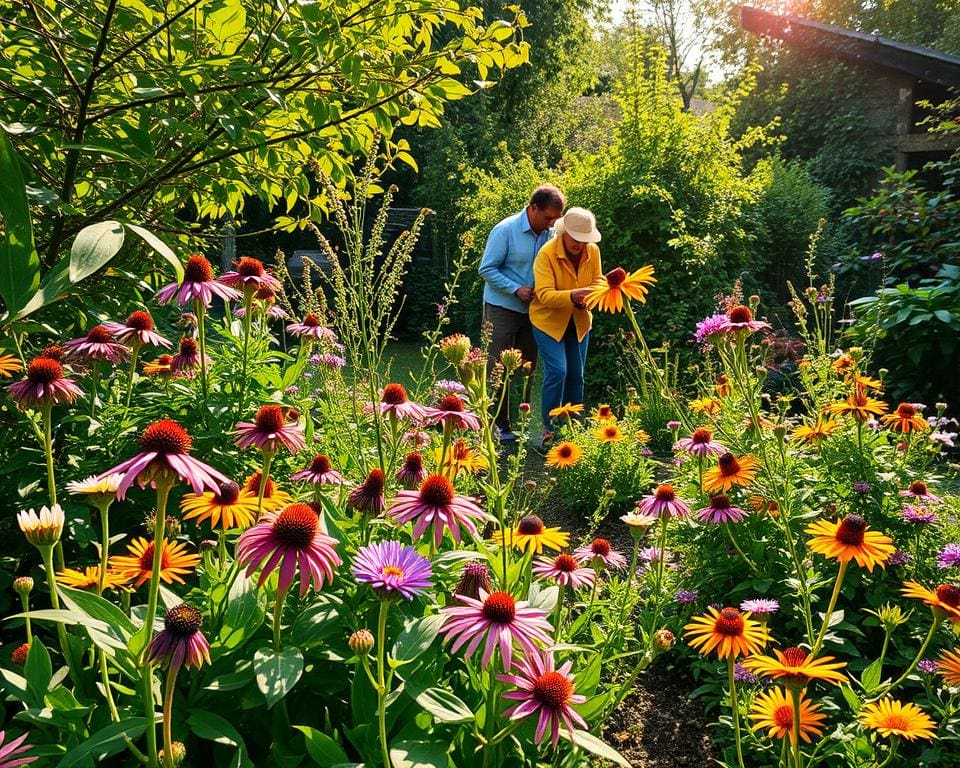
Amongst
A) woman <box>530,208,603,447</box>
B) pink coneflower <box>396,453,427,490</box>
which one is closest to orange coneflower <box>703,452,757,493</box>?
pink coneflower <box>396,453,427,490</box>

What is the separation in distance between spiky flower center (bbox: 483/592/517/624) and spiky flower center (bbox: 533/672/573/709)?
0.36 feet

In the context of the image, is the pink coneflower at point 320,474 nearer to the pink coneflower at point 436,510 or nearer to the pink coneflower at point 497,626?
the pink coneflower at point 436,510

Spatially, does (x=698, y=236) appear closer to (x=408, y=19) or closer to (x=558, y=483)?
(x=558, y=483)

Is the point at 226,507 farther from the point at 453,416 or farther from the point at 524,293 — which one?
the point at 524,293

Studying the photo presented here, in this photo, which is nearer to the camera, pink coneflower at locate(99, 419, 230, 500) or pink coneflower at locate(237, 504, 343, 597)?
pink coneflower at locate(99, 419, 230, 500)

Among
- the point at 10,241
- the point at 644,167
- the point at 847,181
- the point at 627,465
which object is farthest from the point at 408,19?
the point at 847,181

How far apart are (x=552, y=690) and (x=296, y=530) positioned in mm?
464

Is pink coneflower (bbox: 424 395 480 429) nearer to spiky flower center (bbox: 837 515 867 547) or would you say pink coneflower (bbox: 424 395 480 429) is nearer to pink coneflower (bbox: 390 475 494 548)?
pink coneflower (bbox: 390 475 494 548)

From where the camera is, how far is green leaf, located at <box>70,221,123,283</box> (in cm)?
49

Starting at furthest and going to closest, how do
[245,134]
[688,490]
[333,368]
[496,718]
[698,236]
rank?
[698,236] → [688,490] → [333,368] → [245,134] → [496,718]

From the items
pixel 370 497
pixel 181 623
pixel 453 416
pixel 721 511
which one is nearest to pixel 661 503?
pixel 721 511

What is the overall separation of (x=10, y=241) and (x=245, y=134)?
123 centimetres

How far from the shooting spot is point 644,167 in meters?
7.36

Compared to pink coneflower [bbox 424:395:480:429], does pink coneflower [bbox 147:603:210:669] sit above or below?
below
